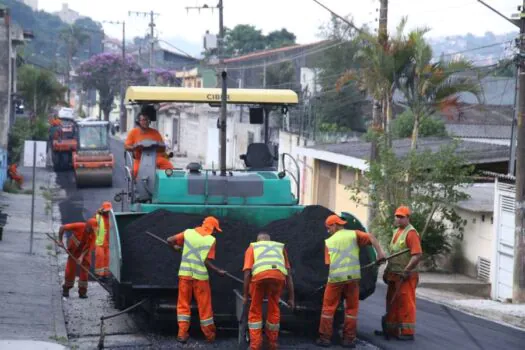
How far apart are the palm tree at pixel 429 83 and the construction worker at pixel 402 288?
10519mm

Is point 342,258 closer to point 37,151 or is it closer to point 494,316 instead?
point 494,316

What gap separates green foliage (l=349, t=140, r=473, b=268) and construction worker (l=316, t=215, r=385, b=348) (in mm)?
10952

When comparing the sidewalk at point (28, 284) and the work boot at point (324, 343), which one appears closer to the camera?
the work boot at point (324, 343)

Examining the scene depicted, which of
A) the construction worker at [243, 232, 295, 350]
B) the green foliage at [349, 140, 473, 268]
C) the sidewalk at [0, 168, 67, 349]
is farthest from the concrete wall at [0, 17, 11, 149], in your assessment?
the construction worker at [243, 232, 295, 350]

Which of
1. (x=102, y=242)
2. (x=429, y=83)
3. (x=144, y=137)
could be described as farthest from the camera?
(x=429, y=83)

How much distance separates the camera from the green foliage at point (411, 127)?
138 feet

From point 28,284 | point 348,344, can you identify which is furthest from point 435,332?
point 28,284

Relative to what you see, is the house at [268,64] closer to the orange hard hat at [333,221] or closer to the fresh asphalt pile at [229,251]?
the fresh asphalt pile at [229,251]

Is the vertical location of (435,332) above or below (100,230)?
below

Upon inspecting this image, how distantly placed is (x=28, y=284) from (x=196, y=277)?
7195 mm

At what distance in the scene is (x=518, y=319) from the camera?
55.6ft

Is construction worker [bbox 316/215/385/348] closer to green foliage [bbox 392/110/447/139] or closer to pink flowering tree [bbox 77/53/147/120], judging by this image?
green foliage [bbox 392/110/447/139]

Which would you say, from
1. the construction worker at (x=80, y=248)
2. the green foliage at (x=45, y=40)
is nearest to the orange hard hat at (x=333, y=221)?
the construction worker at (x=80, y=248)

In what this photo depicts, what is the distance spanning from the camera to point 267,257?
11742 millimetres
